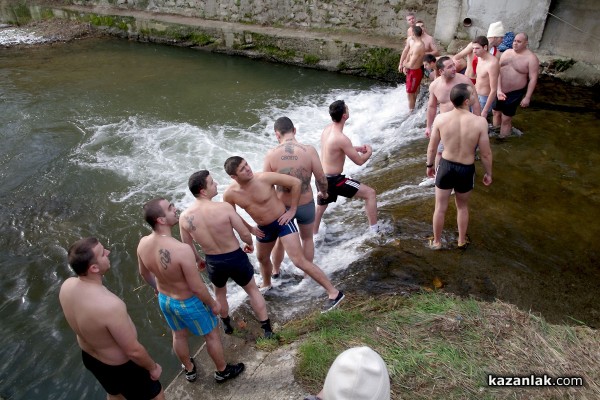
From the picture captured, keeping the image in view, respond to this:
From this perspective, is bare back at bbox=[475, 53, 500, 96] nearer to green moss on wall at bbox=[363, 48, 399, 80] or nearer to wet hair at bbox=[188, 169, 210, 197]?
wet hair at bbox=[188, 169, 210, 197]

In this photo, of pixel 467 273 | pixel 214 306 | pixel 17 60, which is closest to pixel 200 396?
pixel 214 306

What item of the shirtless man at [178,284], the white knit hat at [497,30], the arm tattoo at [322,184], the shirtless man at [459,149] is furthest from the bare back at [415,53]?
the shirtless man at [178,284]

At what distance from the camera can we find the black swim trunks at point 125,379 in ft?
9.33

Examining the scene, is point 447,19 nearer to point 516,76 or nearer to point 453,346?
point 516,76

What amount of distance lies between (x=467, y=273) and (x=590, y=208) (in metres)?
2.13

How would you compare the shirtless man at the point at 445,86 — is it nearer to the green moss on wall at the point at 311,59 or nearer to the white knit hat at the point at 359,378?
the white knit hat at the point at 359,378

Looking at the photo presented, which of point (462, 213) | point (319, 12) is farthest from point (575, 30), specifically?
point (462, 213)

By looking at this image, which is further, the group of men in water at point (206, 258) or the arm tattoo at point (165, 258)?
the arm tattoo at point (165, 258)

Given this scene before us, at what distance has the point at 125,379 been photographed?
2898 millimetres

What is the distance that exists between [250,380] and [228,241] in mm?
1147

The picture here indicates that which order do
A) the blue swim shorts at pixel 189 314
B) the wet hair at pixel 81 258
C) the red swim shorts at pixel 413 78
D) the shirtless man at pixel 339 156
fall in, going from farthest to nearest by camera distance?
the red swim shorts at pixel 413 78 < the shirtless man at pixel 339 156 < the blue swim shorts at pixel 189 314 < the wet hair at pixel 81 258

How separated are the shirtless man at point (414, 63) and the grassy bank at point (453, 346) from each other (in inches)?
221

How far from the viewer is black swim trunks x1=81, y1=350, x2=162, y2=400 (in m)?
2.84

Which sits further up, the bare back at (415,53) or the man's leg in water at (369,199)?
the bare back at (415,53)
